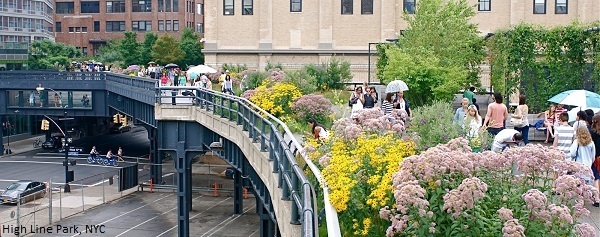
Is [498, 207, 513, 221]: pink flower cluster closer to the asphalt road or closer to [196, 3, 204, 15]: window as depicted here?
the asphalt road

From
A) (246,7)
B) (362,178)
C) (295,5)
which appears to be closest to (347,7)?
(295,5)

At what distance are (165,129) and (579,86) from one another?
1616 cm

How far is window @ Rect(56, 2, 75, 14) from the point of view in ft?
365

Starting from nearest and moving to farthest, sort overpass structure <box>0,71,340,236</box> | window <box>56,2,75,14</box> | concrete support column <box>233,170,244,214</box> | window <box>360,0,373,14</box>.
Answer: overpass structure <box>0,71,340,236</box>, concrete support column <box>233,170,244,214</box>, window <box>360,0,373,14</box>, window <box>56,2,75,14</box>

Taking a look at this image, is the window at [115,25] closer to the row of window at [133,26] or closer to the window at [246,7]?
the row of window at [133,26]

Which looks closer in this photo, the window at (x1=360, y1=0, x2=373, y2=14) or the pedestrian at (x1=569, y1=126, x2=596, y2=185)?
the pedestrian at (x1=569, y1=126, x2=596, y2=185)

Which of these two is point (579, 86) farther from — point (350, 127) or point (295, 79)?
point (350, 127)

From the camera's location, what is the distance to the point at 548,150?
915 cm

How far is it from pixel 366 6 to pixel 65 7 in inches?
2535

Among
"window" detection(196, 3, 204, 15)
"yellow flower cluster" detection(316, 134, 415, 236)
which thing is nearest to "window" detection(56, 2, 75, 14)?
"window" detection(196, 3, 204, 15)

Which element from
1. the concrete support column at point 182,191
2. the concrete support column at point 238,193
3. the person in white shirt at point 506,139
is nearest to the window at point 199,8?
the concrete support column at point 238,193

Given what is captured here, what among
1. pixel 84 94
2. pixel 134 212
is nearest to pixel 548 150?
pixel 134 212

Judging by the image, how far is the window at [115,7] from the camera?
357 ft

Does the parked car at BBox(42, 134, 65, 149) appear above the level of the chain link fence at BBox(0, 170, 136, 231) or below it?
above
